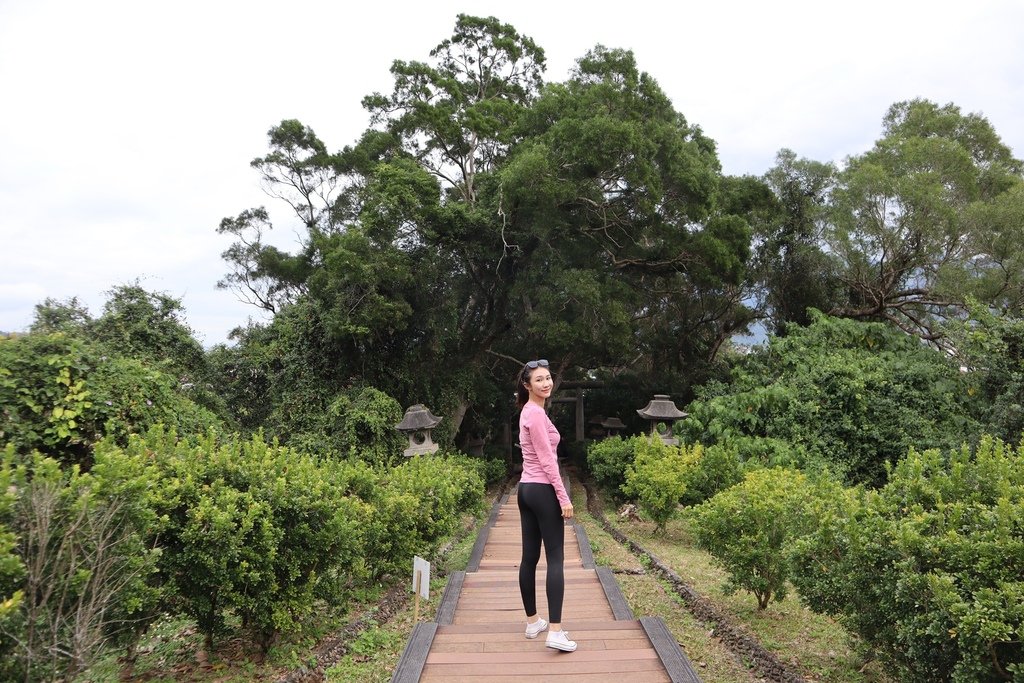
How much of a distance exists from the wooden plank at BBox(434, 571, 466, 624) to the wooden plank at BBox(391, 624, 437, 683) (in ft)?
1.29

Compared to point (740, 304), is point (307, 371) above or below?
below

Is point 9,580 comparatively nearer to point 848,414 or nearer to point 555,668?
point 555,668

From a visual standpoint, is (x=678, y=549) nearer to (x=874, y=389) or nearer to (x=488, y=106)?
(x=874, y=389)

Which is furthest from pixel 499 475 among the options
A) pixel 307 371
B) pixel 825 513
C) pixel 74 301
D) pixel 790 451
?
pixel 825 513

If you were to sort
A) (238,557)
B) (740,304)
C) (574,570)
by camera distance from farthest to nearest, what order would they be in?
(740,304), (574,570), (238,557)

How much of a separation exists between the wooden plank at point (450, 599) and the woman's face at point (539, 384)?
176 cm

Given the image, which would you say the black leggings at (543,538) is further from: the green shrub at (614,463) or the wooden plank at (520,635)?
the green shrub at (614,463)

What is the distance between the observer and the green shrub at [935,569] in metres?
2.68

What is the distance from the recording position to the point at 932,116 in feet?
58.7

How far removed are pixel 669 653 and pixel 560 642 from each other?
613 mm

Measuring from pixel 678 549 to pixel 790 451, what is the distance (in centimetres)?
330

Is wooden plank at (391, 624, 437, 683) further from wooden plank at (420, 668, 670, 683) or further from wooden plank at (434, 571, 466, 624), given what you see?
wooden plank at (434, 571, 466, 624)

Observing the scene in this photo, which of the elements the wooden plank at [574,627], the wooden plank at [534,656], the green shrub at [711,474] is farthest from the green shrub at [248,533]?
the green shrub at [711,474]

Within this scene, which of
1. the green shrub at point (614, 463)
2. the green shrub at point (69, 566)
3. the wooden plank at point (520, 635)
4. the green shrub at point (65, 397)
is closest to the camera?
the green shrub at point (69, 566)
